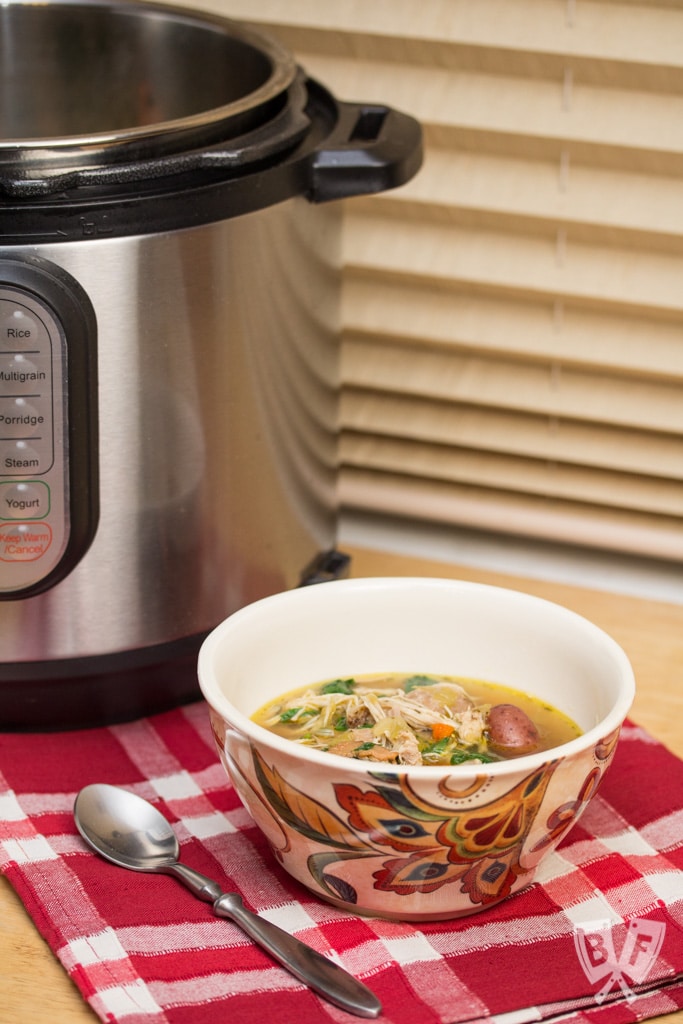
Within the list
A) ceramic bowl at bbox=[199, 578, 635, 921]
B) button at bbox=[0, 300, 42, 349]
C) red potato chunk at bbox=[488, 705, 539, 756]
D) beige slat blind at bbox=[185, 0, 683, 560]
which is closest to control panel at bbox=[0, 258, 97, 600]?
button at bbox=[0, 300, 42, 349]

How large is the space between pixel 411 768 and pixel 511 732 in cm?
11

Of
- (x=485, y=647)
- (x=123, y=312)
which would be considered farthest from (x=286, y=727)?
(x=123, y=312)

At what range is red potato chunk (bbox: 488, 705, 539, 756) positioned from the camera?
2.10 feet

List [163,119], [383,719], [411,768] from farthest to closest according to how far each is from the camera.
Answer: [163,119] → [383,719] → [411,768]

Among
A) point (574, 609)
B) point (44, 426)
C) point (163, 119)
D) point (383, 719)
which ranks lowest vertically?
point (574, 609)

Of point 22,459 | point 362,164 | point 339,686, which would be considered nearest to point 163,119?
point 362,164

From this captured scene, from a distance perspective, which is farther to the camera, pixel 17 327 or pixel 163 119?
pixel 163 119

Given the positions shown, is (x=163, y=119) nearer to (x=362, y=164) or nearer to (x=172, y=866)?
(x=362, y=164)

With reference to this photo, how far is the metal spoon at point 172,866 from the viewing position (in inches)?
22.6

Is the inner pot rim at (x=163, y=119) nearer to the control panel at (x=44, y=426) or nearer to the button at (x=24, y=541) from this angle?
the control panel at (x=44, y=426)

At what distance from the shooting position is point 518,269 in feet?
3.25

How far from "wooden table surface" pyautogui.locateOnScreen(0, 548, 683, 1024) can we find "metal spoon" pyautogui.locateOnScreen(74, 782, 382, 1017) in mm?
42

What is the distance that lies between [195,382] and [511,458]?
1.30 ft

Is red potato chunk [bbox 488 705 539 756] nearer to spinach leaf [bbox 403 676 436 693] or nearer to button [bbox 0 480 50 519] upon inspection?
spinach leaf [bbox 403 676 436 693]
